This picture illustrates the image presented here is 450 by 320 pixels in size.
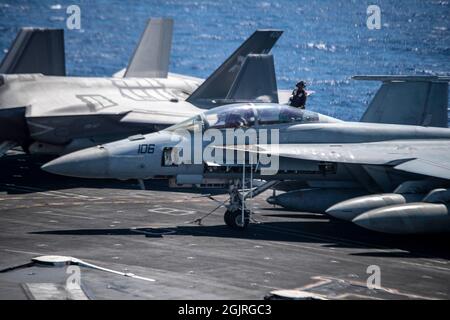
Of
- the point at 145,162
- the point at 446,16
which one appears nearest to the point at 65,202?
the point at 145,162

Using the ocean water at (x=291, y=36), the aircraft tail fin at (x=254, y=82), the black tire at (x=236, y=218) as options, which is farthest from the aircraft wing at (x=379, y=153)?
the ocean water at (x=291, y=36)

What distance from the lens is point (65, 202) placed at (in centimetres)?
3080

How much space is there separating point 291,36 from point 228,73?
72.3 m

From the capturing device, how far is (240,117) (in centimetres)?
2652

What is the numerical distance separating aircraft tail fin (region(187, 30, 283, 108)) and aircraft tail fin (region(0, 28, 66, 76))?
5.69m

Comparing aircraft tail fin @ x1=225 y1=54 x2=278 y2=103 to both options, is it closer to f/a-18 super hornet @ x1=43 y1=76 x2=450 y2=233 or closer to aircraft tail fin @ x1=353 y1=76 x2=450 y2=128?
aircraft tail fin @ x1=353 y1=76 x2=450 y2=128

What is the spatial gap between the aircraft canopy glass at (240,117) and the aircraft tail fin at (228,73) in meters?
14.5

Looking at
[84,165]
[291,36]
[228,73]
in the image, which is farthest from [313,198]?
[291,36]

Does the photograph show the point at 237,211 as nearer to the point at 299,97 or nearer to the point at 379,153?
the point at 379,153

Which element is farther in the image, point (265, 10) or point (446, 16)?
point (265, 10)
